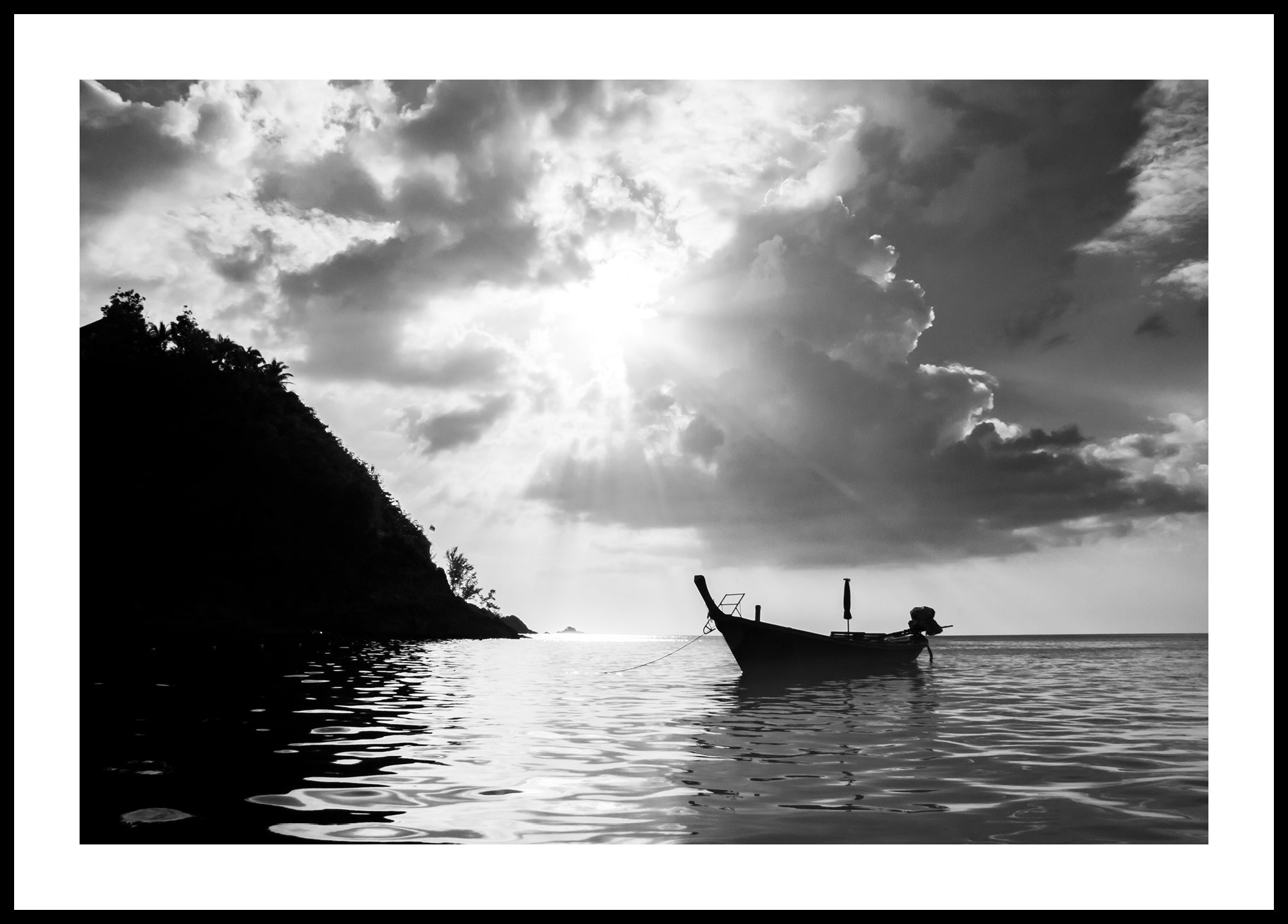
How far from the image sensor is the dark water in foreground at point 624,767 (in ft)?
25.6

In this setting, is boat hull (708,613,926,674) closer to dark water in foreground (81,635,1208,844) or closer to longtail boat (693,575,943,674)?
longtail boat (693,575,943,674)

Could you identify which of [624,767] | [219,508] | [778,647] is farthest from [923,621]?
[219,508]

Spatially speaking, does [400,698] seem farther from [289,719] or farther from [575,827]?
[575,827]

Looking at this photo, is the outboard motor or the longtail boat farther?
the outboard motor

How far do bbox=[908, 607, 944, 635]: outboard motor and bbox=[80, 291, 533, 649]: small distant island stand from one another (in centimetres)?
4717

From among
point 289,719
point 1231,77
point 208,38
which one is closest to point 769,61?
point 1231,77

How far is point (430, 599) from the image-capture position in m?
88.9

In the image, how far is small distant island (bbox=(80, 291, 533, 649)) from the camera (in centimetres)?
6381

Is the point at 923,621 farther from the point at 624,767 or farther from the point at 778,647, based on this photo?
the point at 624,767

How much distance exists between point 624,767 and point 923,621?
35454mm

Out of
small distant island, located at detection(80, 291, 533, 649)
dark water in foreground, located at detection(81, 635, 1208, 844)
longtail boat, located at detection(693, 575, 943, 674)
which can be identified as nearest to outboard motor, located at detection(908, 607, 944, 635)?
longtail boat, located at detection(693, 575, 943, 674)

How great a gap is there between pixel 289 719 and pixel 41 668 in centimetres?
872

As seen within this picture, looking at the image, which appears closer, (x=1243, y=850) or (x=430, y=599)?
(x=1243, y=850)

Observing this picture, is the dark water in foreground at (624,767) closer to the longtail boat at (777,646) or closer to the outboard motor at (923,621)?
the longtail boat at (777,646)
